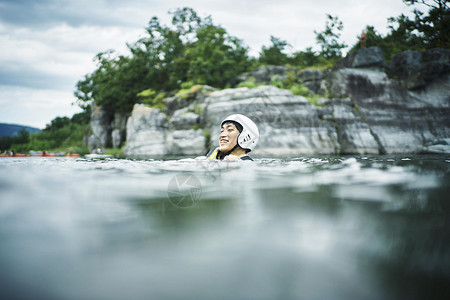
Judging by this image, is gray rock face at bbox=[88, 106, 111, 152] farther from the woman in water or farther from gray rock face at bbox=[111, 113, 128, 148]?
the woman in water

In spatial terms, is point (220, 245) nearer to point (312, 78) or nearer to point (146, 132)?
point (146, 132)

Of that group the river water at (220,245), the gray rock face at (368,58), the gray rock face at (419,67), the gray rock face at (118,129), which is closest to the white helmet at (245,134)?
the river water at (220,245)

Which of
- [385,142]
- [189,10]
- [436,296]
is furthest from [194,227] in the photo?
[189,10]

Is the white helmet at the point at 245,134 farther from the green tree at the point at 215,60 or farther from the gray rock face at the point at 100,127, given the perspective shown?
the gray rock face at the point at 100,127

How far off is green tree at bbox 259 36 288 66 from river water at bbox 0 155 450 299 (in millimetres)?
27535

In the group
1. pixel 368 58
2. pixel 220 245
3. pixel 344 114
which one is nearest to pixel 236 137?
pixel 220 245

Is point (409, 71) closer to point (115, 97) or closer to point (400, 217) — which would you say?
point (400, 217)

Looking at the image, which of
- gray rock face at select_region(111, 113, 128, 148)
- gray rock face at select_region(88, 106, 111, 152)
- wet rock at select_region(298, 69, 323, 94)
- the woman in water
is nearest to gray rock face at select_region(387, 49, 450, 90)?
wet rock at select_region(298, 69, 323, 94)

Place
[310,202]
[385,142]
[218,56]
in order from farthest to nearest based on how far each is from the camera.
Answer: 1. [218,56]
2. [385,142]
3. [310,202]

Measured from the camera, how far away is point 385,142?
13578mm

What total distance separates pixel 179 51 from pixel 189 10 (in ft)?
15.9

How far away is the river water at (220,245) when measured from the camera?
0.96 metres

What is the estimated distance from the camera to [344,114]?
573 inches

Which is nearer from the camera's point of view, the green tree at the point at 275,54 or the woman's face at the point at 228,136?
the woman's face at the point at 228,136
